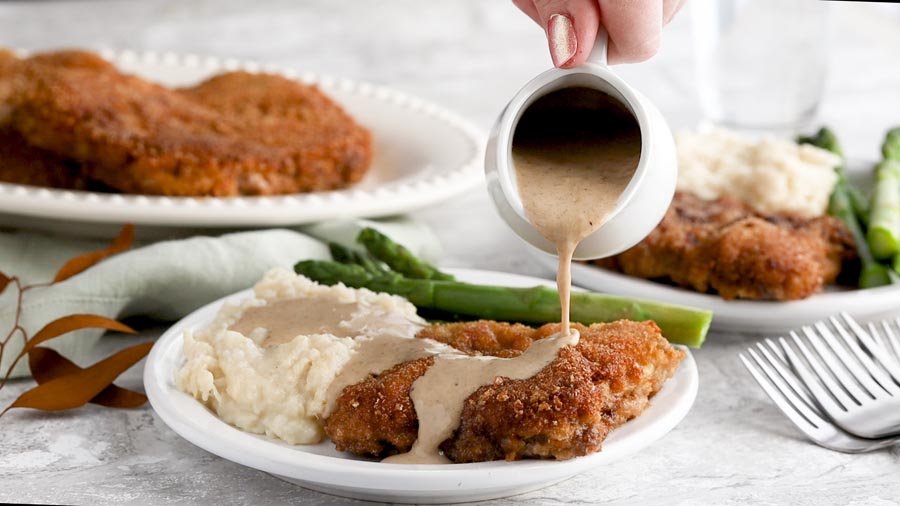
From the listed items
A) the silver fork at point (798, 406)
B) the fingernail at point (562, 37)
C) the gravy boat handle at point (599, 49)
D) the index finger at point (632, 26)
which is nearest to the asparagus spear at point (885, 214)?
the silver fork at point (798, 406)

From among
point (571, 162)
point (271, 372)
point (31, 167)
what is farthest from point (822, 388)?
point (31, 167)

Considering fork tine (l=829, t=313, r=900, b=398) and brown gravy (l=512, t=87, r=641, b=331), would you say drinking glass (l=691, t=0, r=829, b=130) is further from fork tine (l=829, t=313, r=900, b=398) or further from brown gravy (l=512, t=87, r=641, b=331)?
brown gravy (l=512, t=87, r=641, b=331)

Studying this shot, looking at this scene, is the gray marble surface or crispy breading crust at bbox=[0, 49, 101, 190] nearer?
the gray marble surface

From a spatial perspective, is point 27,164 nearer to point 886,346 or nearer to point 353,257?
point 353,257

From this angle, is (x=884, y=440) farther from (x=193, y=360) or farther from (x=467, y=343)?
(x=193, y=360)

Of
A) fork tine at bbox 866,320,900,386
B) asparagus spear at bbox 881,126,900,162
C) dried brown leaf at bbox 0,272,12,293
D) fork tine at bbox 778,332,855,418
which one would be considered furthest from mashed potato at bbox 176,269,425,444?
asparagus spear at bbox 881,126,900,162
